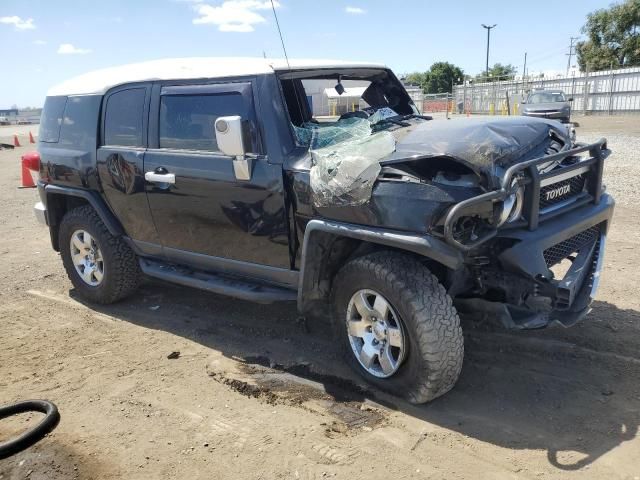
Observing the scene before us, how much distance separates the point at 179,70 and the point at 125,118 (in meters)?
0.72

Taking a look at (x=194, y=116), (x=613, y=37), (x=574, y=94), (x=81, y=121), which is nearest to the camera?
(x=194, y=116)

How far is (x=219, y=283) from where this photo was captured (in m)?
4.50

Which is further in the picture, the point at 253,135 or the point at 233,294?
the point at 233,294

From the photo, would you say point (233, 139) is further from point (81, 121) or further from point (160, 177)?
point (81, 121)

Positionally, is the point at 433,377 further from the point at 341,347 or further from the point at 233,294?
the point at 233,294

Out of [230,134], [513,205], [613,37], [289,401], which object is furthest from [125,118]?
[613,37]

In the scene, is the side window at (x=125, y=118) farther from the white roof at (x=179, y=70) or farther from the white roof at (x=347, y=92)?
the white roof at (x=347, y=92)

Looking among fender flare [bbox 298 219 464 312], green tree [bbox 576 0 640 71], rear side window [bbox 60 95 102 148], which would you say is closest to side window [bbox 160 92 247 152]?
rear side window [bbox 60 95 102 148]

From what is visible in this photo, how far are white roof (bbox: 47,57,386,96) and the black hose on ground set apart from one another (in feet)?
8.27

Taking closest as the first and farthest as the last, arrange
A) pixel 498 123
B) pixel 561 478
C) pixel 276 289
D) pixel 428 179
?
pixel 561 478
pixel 428 179
pixel 498 123
pixel 276 289

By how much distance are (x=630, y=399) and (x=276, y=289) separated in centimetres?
235

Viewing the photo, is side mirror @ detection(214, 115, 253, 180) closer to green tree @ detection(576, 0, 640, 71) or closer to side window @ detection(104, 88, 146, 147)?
side window @ detection(104, 88, 146, 147)

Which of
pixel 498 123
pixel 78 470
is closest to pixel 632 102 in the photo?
pixel 498 123

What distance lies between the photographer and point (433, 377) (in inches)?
130
